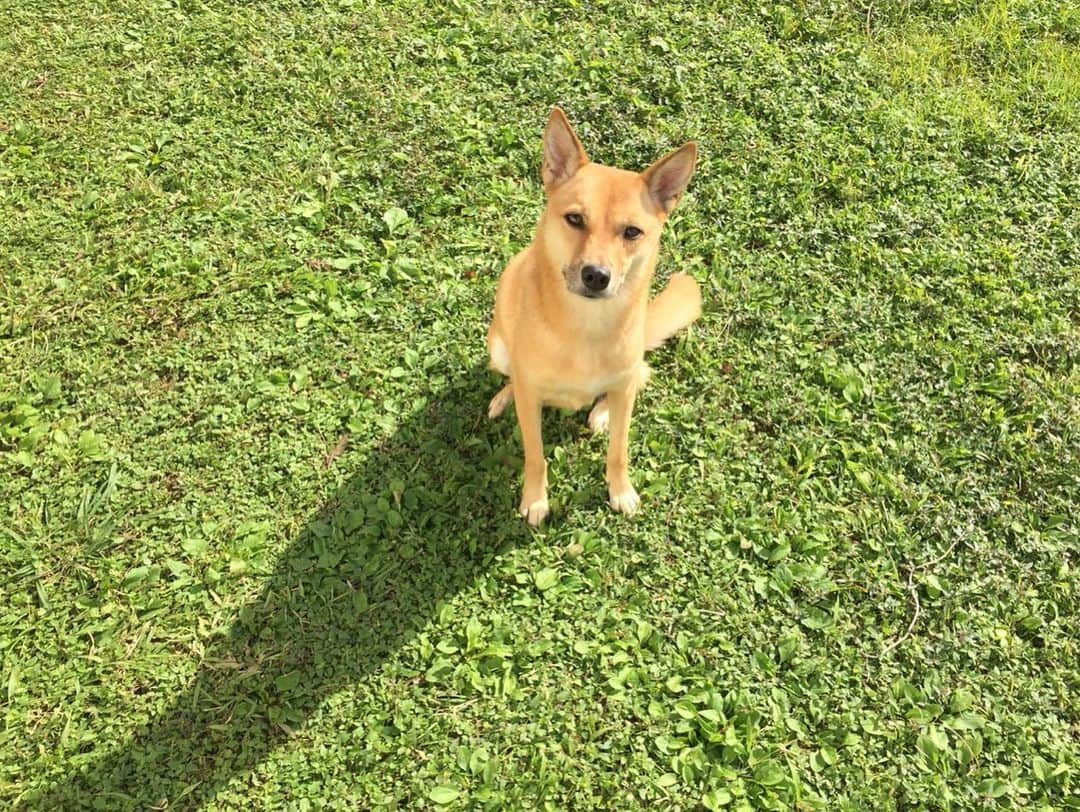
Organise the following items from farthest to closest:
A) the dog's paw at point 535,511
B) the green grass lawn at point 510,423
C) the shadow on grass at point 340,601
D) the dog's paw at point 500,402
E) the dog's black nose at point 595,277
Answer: the dog's paw at point 500,402
the dog's paw at point 535,511
the green grass lawn at point 510,423
the shadow on grass at point 340,601
the dog's black nose at point 595,277

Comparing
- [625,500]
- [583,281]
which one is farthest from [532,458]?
[583,281]

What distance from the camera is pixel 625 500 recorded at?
4191 mm

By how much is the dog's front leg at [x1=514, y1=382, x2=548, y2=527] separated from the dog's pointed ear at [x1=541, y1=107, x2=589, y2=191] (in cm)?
99

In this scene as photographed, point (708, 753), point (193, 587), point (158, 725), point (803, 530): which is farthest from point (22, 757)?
point (803, 530)

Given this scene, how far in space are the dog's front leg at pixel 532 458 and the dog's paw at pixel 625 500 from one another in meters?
0.38

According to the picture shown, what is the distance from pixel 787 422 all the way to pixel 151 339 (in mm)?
3944

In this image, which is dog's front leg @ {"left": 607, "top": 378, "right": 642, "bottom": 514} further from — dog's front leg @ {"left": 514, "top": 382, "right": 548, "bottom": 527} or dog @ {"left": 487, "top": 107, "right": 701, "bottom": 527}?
dog's front leg @ {"left": 514, "top": 382, "right": 548, "bottom": 527}

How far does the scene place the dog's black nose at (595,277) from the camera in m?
3.15

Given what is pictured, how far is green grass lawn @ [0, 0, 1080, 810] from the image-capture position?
3555 millimetres

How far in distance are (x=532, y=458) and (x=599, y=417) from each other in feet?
2.15

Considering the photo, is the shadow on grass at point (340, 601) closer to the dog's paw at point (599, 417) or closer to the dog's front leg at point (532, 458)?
the dog's front leg at point (532, 458)

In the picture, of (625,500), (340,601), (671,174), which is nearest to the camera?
(671,174)

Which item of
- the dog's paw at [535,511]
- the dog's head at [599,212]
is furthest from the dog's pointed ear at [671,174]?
the dog's paw at [535,511]

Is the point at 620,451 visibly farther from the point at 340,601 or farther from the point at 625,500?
the point at 340,601
